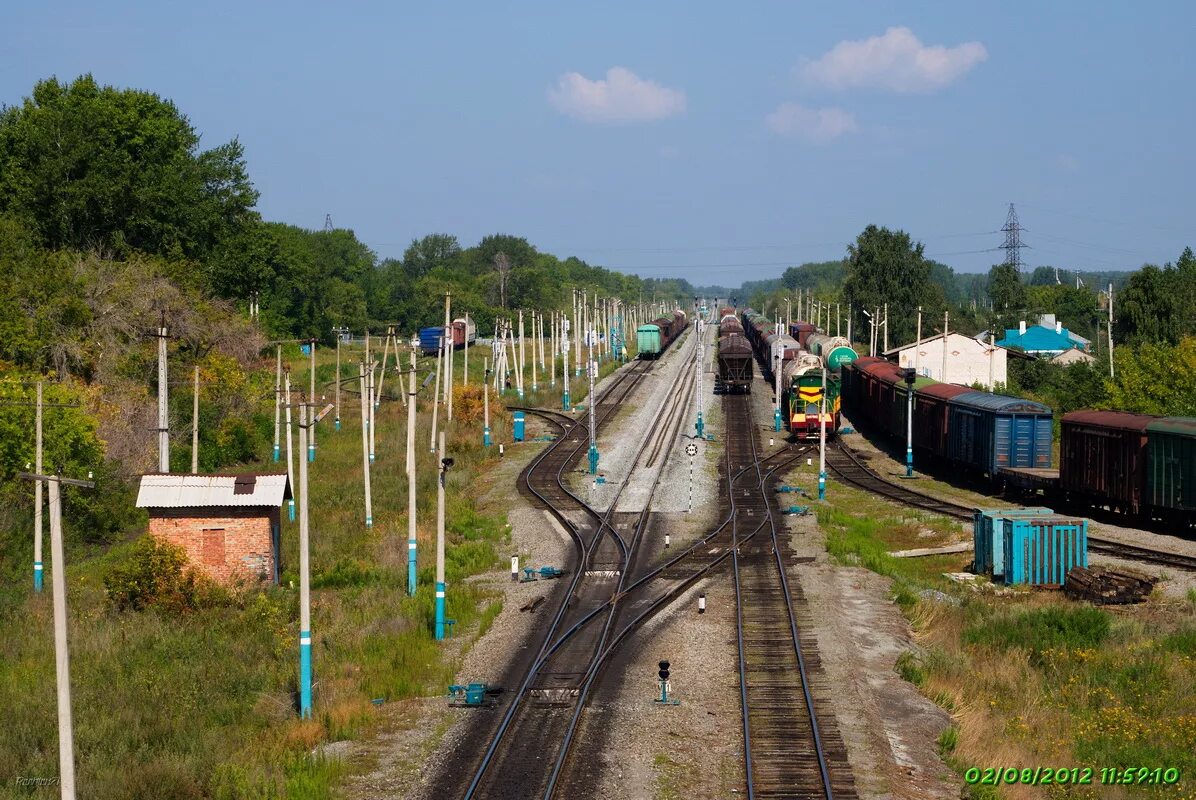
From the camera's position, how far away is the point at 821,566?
3262cm

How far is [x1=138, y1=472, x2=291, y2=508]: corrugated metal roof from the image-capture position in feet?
99.5

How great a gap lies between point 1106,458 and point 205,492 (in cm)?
2544

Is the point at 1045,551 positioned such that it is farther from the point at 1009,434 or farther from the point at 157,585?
the point at 157,585

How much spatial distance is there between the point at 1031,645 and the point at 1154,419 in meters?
13.2

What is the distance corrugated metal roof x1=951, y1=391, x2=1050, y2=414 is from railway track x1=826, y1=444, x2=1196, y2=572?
11.7 ft

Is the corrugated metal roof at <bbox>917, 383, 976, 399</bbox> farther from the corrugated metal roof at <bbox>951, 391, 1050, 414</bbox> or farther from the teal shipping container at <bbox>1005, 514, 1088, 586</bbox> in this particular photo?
the teal shipping container at <bbox>1005, 514, 1088, 586</bbox>

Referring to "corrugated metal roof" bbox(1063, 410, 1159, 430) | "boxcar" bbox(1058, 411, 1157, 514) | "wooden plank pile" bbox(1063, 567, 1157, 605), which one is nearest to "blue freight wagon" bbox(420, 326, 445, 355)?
"corrugated metal roof" bbox(1063, 410, 1159, 430)

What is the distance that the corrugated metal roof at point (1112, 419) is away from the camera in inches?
1340

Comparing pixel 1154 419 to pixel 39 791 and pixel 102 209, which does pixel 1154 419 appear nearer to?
pixel 39 791

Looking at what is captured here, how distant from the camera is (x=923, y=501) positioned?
42.4 meters

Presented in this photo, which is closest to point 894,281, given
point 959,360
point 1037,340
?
point 1037,340

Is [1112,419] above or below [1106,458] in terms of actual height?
above

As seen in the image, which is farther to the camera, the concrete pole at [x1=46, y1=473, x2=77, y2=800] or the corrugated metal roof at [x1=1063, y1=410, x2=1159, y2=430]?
the corrugated metal roof at [x1=1063, y1=410, x2=1159, y2=430]

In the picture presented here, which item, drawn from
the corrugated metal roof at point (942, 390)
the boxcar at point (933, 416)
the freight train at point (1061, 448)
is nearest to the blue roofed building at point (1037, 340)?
the freight train at point (1061, 448)
